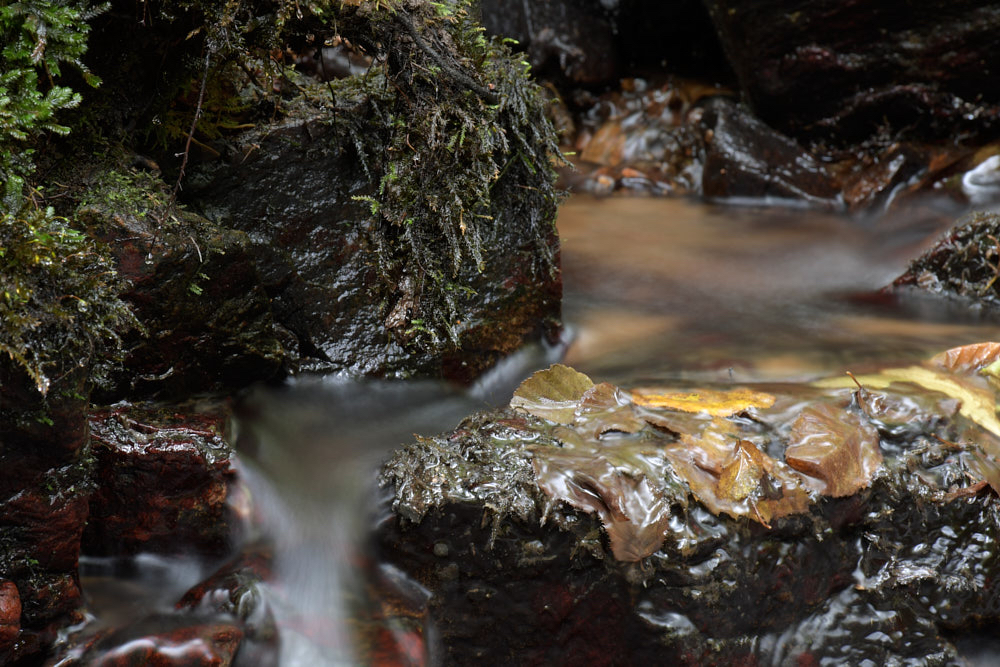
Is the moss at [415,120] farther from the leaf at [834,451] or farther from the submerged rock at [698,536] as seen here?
the leaf at [834,451]

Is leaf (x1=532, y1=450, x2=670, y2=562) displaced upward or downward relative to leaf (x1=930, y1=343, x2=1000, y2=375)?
downward

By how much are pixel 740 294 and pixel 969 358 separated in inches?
58.3

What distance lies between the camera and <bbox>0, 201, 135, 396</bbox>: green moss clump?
1.77 meters

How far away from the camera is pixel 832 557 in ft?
7.95

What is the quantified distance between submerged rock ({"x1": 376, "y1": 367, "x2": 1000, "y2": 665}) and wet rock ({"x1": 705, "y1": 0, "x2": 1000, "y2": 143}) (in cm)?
447

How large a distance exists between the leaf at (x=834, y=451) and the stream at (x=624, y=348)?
0.49 m

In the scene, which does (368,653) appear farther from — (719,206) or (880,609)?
(719,206)

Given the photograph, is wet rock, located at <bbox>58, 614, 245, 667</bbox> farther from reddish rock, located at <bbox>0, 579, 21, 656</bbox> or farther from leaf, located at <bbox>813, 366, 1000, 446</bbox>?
leaf, located at <bbox>813, 366, 1000, 446</bbox>

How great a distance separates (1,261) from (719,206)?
5438 mm

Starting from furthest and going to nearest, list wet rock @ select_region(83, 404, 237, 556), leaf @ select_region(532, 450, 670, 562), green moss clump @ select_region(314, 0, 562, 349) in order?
1. green moss clump @ select_region(314, 0, 562, 349)
2. wet rock @ select_region(83, 404, 237, 556)
3. leaf @ select_region(532, 450, 670, 562)

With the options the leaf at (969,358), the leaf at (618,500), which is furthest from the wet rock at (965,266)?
the leaf at (618,500)

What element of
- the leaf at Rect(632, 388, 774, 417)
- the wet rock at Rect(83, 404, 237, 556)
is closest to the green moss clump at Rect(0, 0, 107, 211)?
the wet rock at Rect(83, 404, 237, 556)

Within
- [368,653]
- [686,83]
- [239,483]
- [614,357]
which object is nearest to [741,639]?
[368,653]

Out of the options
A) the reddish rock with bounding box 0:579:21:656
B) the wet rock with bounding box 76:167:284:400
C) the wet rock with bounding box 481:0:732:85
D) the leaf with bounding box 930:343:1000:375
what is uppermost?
the wet rock with bounding box 481:0:732:85
